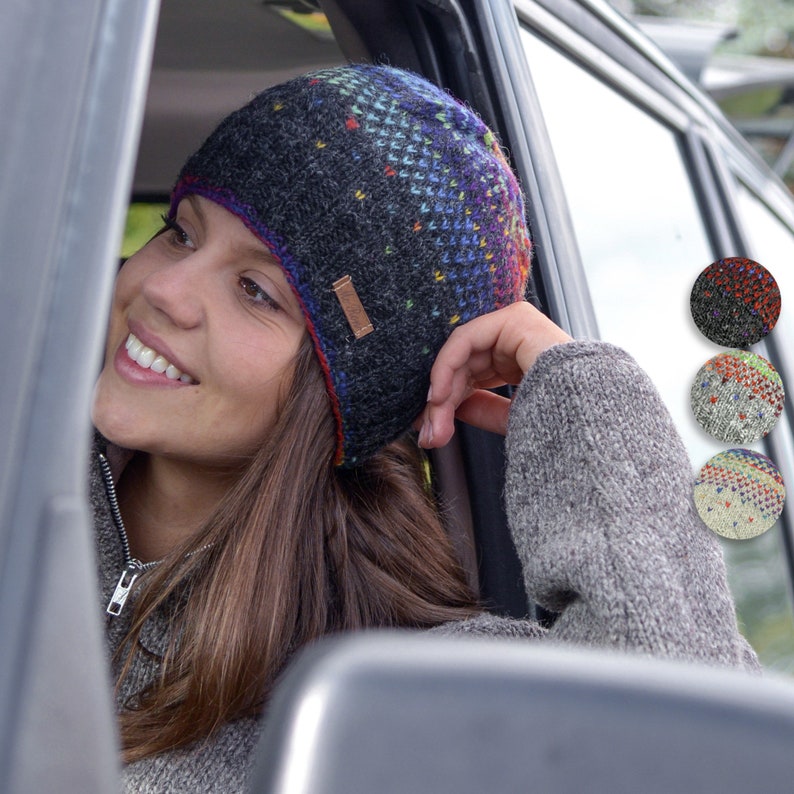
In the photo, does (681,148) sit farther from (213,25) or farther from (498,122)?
(213,25)

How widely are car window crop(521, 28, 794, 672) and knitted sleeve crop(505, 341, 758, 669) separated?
48 centimetres

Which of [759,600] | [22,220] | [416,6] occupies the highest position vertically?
[22,220]

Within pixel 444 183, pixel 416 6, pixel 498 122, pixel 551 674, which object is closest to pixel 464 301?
pixel 444 183

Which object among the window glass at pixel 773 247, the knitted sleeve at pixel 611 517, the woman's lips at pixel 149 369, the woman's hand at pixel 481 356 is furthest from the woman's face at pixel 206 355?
the window glass at pixel 773 247

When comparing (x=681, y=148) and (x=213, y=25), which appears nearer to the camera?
(x=213, y=25)

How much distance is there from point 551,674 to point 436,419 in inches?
45.5

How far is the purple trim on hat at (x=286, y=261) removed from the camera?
4.95 ft

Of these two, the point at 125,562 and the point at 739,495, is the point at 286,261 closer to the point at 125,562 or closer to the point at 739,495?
the point at 125,562

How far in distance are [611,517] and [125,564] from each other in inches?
31.1

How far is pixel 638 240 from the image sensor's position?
2.21 meters

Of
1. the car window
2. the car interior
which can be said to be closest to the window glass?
the car window

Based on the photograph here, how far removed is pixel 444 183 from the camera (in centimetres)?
154

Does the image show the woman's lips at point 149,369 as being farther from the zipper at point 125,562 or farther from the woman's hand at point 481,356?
the woman's hand at point 481,356

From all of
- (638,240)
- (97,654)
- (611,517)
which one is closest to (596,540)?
(611,517)
